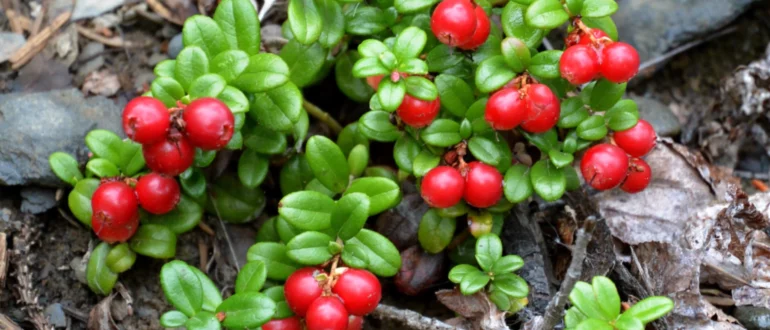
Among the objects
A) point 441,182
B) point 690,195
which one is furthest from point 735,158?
point 441,182

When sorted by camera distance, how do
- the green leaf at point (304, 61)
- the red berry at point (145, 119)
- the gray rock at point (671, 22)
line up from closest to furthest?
1. the red berry at point (145, 119)
2. the green leaf at point (304, 61)
3. the gray rock at point (671, 22)

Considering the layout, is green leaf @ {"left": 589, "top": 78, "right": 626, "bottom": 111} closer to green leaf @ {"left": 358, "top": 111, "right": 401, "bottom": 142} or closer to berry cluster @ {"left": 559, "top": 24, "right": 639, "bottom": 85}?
berry cluster @ {"left": 559, "top": 24, "right": 639, "bottom": 85}

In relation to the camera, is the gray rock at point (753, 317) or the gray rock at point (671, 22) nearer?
the gray rock at point (753, 317)

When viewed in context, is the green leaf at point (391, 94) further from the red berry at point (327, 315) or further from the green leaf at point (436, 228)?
the red berry at point (327, 315)

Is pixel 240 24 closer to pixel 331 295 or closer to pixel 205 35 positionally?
pixel 205 35

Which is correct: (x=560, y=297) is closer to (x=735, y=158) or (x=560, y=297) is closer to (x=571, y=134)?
(x=571, y=134)

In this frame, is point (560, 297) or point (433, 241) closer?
Answer: point (560, 297)

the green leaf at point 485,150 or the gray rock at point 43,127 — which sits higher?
the green leaf at point 485,150

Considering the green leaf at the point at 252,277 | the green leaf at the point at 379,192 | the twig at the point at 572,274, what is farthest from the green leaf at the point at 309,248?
the twig at the point at 572,274
